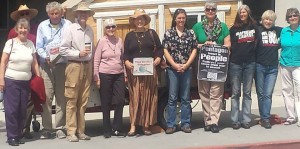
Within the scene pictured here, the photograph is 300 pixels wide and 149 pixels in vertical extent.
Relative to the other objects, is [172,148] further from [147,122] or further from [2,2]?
[2,2]

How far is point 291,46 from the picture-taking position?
9117mm

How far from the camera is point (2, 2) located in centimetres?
1689

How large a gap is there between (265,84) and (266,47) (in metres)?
0.63

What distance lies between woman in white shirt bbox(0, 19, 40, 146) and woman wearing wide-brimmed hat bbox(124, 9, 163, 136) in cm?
145

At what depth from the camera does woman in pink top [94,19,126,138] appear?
8.29m

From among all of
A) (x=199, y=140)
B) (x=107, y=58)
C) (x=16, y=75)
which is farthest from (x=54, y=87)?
(x=199, y=140)

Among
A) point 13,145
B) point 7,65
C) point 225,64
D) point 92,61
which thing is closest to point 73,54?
point 92,61

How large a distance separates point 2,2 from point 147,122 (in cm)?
980

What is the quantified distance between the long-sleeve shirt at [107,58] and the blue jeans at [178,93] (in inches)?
33.1

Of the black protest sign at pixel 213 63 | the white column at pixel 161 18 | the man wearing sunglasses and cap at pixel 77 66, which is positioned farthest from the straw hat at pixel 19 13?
the black protest sign at pixel 213 63

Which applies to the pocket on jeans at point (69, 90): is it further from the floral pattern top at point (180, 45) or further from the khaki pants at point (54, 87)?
the floral pattern top at point (180, 45)

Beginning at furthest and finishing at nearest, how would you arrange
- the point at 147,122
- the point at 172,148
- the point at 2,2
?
the point at 2,2, the point at 147,122, the point at 172,148

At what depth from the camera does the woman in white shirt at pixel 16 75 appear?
7930mm

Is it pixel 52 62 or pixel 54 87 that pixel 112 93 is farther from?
pixel 52 62
